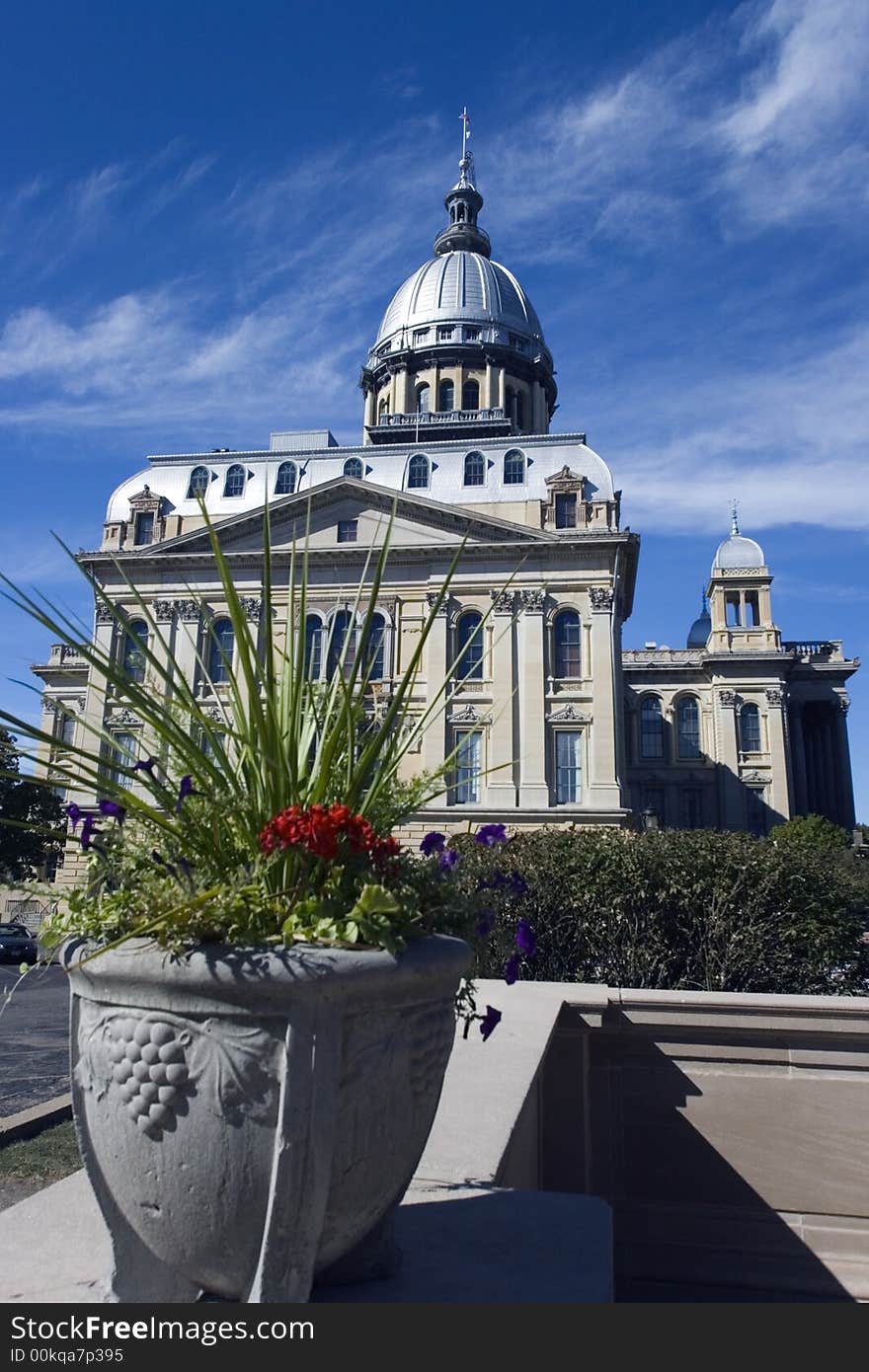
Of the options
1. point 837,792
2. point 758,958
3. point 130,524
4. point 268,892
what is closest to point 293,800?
point 268,892

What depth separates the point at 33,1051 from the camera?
1212 cm

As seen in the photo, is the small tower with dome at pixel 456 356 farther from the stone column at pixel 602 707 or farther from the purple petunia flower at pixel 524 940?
the purple petunia flower at pixel 524 940

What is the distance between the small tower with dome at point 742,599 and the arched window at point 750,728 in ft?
11.8

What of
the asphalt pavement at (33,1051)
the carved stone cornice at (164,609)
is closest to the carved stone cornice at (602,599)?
the carved stone cornice at (164,609)

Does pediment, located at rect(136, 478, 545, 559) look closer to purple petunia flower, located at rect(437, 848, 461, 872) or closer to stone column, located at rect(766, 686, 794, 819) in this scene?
stone column, located at rect(766, 686, 794, 819)

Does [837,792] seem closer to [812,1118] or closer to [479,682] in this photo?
[479,682]

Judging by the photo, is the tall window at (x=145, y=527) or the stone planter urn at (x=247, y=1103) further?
the tall window at (x=145, y=527)

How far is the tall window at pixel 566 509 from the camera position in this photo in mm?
39281

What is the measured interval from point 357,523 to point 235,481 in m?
7.51

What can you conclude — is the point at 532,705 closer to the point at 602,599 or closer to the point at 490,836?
the point at 602,599

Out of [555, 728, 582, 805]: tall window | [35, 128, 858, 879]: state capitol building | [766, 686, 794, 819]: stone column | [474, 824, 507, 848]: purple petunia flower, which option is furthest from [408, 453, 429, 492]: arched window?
[474, 824, 507, 848]: purple petunia flower

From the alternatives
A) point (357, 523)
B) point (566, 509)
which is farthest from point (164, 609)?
point (566, 509)

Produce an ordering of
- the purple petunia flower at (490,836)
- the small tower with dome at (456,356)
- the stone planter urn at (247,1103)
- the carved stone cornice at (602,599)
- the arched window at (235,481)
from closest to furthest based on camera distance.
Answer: the stone planter urn at (247,1103) → the purple petunia flower at (490,836) → the carved stone cornice at (602,599) → the arched window at (235,481) → the small tower with dome at (456,356)

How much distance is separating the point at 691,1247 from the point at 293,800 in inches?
164
